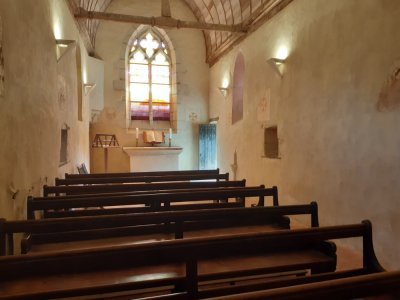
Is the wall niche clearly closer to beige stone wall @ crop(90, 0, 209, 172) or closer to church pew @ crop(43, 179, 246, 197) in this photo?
church pew @ crop(43, 179, 246, 197)

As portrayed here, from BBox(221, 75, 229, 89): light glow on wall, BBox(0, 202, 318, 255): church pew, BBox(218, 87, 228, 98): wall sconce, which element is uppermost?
BBox(221, 75, 229, 89): light glow on wall

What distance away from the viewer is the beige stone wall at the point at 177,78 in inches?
329

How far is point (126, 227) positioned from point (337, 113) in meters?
2.77

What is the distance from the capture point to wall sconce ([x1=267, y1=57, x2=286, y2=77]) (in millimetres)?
4898

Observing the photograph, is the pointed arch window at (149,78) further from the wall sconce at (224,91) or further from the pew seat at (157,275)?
the pew seat at (157,275)

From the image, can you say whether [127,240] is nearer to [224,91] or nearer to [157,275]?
[157,275]

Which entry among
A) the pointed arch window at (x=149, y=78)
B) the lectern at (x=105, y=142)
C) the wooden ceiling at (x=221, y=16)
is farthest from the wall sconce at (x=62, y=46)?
the pointed arch window at (x=149, y=78)

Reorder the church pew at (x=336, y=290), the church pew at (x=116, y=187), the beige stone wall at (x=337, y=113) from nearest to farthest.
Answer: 1. the church pew at (x=336, y=290)
2. the beige stone wall at (x=337, y=113)
3. the church pew at (x=116, y=187)

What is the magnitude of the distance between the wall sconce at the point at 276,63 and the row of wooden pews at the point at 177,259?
3.01m

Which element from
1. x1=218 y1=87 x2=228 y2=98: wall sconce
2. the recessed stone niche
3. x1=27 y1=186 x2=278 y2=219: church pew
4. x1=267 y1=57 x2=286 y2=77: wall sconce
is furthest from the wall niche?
x1=27 y1=186 x2=278 y2=219: church pew

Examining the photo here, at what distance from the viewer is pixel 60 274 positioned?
5.41 ft

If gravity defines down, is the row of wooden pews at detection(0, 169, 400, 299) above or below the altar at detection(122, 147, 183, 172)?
below

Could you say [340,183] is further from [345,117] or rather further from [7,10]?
[7,10]

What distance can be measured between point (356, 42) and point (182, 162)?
6.22m
